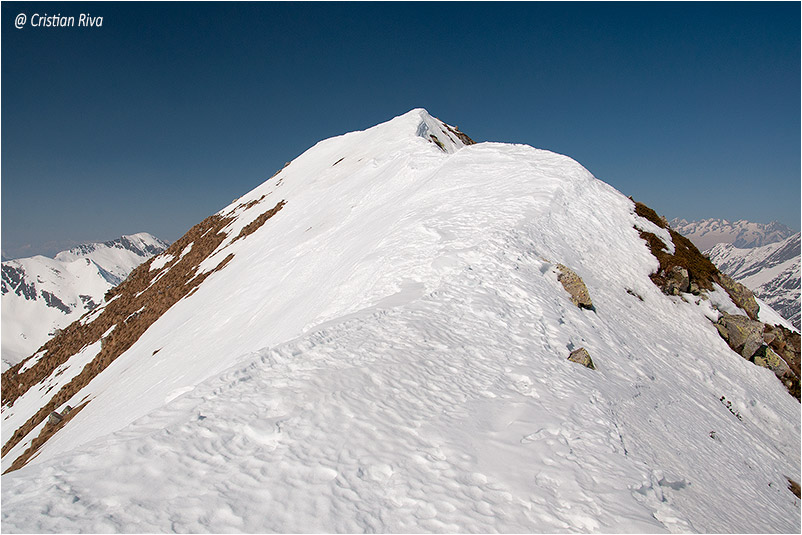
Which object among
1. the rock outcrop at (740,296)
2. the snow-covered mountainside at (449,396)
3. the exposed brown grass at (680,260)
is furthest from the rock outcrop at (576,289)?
the rock outcrop at (740,296)

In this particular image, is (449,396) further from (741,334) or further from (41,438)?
(41,438)

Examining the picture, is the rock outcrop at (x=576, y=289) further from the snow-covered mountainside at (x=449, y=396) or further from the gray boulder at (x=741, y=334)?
the gray boulder at (x=741, y=334)

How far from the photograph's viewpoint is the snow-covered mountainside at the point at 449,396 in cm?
495

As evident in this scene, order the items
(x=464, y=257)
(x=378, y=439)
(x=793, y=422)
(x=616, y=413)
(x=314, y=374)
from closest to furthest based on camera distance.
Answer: (x=378, y=439)
(x=314, y=374)
(x=616, y=413)
(x=464, y=257)
(x=793, y=422)

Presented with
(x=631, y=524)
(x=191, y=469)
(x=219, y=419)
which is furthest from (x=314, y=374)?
(x=631, y=524)

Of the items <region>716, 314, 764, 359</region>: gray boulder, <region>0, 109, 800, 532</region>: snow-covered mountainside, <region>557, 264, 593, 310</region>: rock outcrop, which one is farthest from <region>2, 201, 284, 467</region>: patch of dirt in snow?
<region>716, 314, 764, 359</region>: gray boulder

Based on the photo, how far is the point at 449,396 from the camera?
7406mm

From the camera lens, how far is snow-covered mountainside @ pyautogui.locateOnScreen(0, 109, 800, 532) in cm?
495

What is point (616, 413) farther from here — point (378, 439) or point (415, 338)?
point (378, 439)

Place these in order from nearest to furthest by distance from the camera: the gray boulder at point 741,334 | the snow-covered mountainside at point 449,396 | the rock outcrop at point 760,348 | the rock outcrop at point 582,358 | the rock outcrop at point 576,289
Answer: the snow-covered mountainside at point 449,396, the rock outcrop at point 582,358, the rock outcrop at point 576,289, the rock outcrop at point 760,348, the gray boulder at point 741,334

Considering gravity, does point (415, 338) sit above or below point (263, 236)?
below

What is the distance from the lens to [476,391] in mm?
7754

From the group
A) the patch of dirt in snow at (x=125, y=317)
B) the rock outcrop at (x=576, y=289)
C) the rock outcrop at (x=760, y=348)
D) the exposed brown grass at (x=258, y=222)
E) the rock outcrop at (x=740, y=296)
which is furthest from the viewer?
the exposed brown grass at (x=258, y=222)

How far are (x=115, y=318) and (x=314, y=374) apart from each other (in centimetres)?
4447
